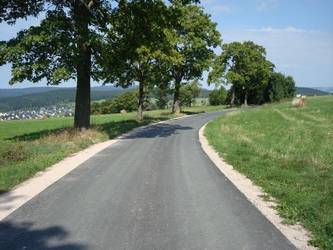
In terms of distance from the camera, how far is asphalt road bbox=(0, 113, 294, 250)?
7133 mm

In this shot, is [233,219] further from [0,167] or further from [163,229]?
[0,167]

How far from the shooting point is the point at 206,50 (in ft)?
185

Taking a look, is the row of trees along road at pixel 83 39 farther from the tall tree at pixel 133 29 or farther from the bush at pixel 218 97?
the bush at pixel 218 97

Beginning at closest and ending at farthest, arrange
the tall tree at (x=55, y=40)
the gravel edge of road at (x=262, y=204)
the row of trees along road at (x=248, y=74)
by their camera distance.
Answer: the gravel edge of road at (x=262, y=204)
the tall tree at (x=55, y=40)
the row of trees along road at (x=248, y=74)

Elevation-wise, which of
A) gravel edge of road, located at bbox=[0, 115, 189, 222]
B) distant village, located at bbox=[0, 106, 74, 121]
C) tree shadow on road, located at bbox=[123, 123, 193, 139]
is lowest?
distant village, located at bbox=[0, 106, 74, 121]

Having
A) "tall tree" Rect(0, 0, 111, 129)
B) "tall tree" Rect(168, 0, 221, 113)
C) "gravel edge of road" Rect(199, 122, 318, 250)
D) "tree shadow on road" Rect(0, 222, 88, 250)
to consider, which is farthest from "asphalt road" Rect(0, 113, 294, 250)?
"tall tree" Rect(168, 0, 221, 113)

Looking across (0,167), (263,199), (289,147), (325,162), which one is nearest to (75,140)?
(0,167)

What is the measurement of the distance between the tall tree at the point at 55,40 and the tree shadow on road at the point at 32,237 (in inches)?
577

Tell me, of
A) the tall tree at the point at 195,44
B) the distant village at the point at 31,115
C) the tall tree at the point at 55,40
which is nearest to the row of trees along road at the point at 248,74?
the tall tree at the point at 195,44

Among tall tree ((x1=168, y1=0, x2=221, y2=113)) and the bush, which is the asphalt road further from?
the bush

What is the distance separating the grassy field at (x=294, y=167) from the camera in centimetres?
859

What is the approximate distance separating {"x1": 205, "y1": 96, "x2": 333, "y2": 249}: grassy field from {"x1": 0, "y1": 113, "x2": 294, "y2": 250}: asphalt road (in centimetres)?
80

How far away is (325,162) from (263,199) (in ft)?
17.5

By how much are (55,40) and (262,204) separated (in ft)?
49.1
